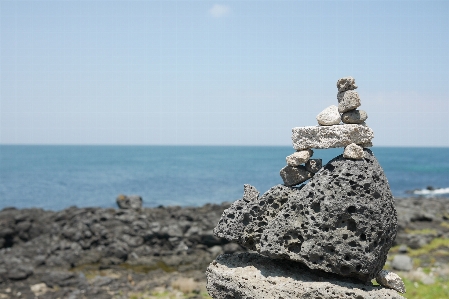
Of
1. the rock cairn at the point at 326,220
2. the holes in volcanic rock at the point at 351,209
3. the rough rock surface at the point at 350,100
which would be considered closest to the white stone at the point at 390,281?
the rock cairn at the point at 326,220

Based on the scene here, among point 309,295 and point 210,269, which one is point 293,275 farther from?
point 210,269

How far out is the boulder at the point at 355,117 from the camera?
6.36 meters

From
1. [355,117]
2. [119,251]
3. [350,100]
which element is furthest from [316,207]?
[119,251]

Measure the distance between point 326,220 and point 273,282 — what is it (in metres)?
1.15

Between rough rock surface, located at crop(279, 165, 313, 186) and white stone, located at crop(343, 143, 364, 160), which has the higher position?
white stone, located at crop(343, 143, 364, 160)

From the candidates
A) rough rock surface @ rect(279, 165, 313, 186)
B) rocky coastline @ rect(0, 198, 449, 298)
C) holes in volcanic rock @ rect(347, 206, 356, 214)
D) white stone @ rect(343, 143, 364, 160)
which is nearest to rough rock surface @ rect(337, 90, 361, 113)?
white stone @ rect(343, 143, 364, 160)

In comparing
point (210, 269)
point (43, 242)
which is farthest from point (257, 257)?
point (43, 242)

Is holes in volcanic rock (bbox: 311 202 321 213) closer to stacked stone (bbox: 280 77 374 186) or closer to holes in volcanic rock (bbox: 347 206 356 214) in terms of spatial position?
holes in volcanic rock (bbox: 347 206 356 214)

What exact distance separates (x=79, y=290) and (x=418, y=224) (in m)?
18.7

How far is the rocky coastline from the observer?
1594 centimetres

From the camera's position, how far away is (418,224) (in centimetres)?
2591

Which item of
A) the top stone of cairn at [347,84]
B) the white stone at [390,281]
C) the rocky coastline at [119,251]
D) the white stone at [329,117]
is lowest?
the rocky coastline at [119,251]

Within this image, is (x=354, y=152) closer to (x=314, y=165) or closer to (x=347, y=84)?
(x=314, y=165)

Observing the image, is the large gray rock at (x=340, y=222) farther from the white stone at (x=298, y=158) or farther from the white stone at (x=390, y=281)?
the white stone at (x=298, y=158)
